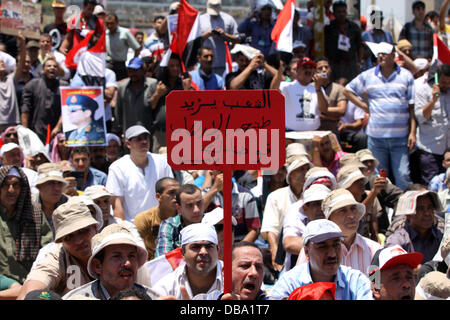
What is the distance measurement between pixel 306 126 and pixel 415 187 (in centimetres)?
255

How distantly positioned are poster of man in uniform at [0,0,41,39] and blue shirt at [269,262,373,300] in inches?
356

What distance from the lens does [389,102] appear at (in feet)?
32.9

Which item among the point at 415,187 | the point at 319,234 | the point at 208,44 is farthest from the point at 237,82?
the point at 319,234

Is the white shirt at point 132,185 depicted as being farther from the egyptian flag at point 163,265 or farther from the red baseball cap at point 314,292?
the red baseball cap at point 314,292

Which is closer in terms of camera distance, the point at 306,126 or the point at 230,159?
the point at 230,159

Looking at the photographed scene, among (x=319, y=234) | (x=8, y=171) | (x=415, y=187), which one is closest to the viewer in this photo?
(x=319, y=234)

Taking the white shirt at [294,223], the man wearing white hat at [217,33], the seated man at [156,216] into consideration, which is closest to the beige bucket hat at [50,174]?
the seated man at [156,216]

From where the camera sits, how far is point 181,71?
34.8ft

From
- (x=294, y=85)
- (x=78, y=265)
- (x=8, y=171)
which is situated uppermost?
(x=294, y=85)

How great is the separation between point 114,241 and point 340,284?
1.48m

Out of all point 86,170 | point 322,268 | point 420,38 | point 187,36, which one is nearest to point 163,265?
point 322,268

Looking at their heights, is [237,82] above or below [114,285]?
above

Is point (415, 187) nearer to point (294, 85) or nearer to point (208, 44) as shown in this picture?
point (294, 85)

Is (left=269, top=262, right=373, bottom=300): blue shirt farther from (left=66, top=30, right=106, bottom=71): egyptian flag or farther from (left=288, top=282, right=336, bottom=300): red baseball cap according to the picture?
(left=66, top=30, right=106, bottom=71): egyptian flag
